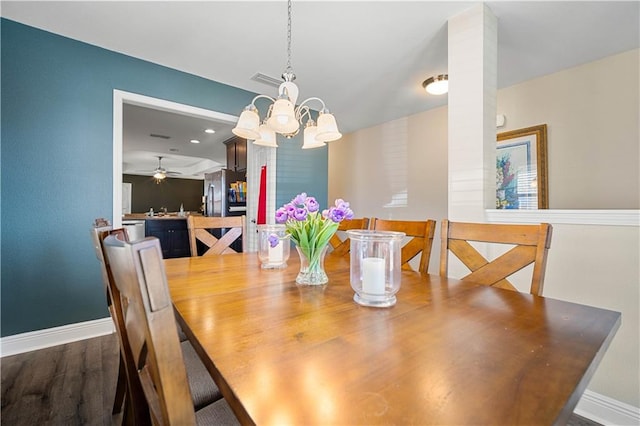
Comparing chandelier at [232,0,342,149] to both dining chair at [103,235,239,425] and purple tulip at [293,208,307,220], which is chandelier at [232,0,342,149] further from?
dining chair at [103,235,239,425]

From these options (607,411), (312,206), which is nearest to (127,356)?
(312,206)

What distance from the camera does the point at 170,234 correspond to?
16.5 feet

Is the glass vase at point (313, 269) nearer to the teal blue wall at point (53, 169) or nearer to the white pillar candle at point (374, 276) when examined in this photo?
the white pillar candle at point (374, 276)

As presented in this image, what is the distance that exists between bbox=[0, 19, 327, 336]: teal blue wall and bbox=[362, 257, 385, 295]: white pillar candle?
101 inches

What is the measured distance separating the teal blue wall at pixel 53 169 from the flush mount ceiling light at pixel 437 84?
2863 millimetres

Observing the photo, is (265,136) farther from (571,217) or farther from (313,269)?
(571,217)

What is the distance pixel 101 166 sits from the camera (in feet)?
8.16

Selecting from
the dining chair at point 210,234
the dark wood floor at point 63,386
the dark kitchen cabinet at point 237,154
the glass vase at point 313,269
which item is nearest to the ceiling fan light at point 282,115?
the glass vase at point 313,269

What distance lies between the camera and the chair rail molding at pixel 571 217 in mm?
1452

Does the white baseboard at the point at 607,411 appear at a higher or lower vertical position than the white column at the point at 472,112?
lower

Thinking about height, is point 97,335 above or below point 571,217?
below

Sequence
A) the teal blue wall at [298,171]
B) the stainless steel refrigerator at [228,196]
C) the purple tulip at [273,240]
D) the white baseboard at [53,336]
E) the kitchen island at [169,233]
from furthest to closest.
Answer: the kitchen island at [169,233], the stainless steel refrigerator at [228,196], the teal blue wall at [298,171], the white baseboard at [53,336], the purple tulip at [273,240]

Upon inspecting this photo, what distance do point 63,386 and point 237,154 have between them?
3564mm

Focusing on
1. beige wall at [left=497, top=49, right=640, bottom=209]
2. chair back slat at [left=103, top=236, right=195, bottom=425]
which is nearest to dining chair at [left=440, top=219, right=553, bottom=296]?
chair back slat at [left=103, top=236, right=195, bottom=425]
